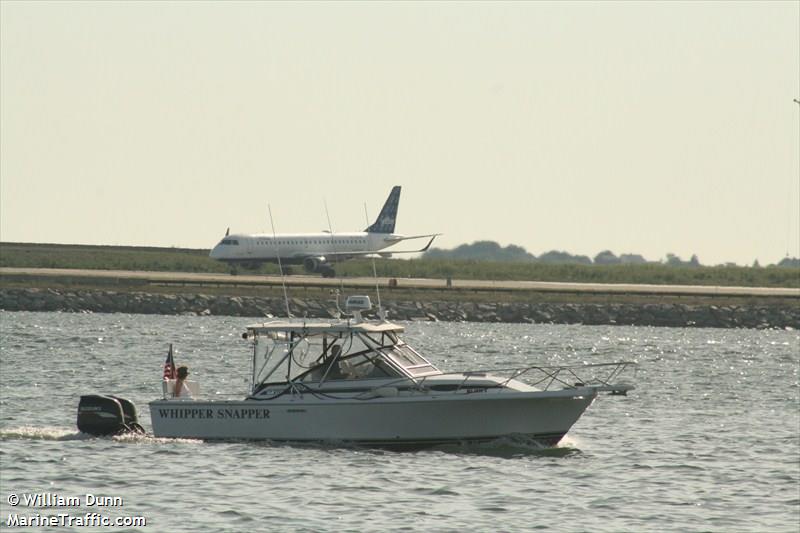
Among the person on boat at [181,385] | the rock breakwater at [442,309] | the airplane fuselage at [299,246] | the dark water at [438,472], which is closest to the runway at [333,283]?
the airplane fuselage at [299,246]

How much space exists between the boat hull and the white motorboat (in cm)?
2

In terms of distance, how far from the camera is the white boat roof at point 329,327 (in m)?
31.2

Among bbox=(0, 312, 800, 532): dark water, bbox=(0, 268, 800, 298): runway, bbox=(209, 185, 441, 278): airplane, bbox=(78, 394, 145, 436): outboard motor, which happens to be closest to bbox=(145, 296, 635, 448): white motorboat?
bbox=(0, 312, 800, 532): dark water

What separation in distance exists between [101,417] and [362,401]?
17.5ft

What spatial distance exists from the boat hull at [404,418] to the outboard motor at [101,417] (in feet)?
5.46

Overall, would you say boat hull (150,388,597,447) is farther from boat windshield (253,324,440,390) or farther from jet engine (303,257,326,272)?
jet engine (303,257,326,272)

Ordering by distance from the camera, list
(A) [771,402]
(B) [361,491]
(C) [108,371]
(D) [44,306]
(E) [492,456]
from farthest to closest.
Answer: (D) [44,306]
(C) [108,371]
(A) [771,402]
(E) [492,456]
(B) [361,491]

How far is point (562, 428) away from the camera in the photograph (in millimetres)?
30891

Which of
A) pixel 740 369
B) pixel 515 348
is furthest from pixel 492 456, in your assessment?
pixel 515 348

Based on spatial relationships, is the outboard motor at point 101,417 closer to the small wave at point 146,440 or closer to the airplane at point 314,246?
the small wave at point 146,440

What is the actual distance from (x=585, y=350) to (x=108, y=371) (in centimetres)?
2382

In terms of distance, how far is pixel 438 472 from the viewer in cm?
2798

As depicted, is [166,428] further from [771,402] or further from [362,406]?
[771,402]

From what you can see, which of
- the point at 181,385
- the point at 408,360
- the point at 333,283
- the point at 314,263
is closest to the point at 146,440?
the point at 181,385
